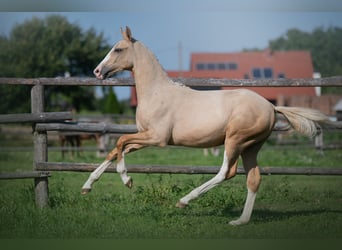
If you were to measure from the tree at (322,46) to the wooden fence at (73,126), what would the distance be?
877 cm

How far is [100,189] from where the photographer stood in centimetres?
984

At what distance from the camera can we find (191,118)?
6.56 m

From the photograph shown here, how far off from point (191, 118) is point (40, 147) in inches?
105

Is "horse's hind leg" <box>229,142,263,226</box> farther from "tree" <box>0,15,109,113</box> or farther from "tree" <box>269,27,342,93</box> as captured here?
"tree" <box>0,15,109,113</box>

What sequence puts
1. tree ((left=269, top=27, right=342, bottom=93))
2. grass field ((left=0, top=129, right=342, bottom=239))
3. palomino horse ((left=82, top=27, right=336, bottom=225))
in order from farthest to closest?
tree ((left=269, top=27, right=342, bottom=93)), palomino horse ((left=82, top=27, right=336, bottom=225)), grass field ((left=0, top=129, right=342, bottom=239))

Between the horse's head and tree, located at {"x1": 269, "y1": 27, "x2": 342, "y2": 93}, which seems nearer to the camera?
the horse's head

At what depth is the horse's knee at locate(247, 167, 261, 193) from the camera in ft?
22.5

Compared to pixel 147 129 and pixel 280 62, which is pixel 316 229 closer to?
pixel 147 129

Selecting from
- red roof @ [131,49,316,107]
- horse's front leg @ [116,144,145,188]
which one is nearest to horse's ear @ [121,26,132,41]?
horse's front leg @ [116,144,145,188]

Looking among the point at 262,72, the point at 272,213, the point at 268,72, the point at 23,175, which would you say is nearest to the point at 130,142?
the point at 23,175

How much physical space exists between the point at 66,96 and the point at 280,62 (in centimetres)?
1522

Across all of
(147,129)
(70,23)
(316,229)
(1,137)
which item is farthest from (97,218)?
(70,23)

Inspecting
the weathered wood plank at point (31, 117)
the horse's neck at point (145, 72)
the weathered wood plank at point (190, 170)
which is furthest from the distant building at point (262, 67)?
the horse's neck at point (145, 72)

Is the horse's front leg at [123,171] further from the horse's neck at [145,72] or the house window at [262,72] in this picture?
the house window at [262,72]
